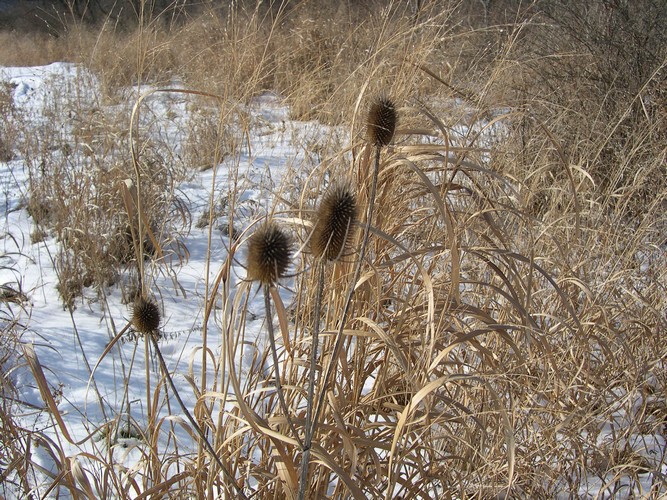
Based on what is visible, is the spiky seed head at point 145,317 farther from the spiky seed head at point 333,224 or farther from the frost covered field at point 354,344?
the spiky seed head at point 333,224

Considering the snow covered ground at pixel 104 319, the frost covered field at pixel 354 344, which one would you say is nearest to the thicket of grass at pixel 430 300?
the frost covered field at pixel 354 344

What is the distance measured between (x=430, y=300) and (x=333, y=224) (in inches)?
11.9

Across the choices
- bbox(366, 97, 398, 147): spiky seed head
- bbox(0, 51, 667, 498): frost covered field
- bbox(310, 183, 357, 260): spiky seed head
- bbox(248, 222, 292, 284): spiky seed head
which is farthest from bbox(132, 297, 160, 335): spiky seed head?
bbox(366, 97, 398, 147): spiky seed head

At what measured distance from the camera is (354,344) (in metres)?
2.24

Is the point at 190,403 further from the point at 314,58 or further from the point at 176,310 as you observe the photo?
the point at 314,58

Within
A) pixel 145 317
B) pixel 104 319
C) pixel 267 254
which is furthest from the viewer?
pixel 104 319

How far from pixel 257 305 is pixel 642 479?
1912 mm

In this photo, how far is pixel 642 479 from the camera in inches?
84.1

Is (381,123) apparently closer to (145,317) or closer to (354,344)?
(145,317)

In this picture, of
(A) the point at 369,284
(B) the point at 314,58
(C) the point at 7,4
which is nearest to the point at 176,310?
(A) the point at 369,284

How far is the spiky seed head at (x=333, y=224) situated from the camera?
1004mm

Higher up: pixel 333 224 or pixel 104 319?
pixel 333 224

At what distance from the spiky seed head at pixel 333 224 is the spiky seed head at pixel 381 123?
0.12m

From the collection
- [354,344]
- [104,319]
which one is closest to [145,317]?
A: [354,344]
